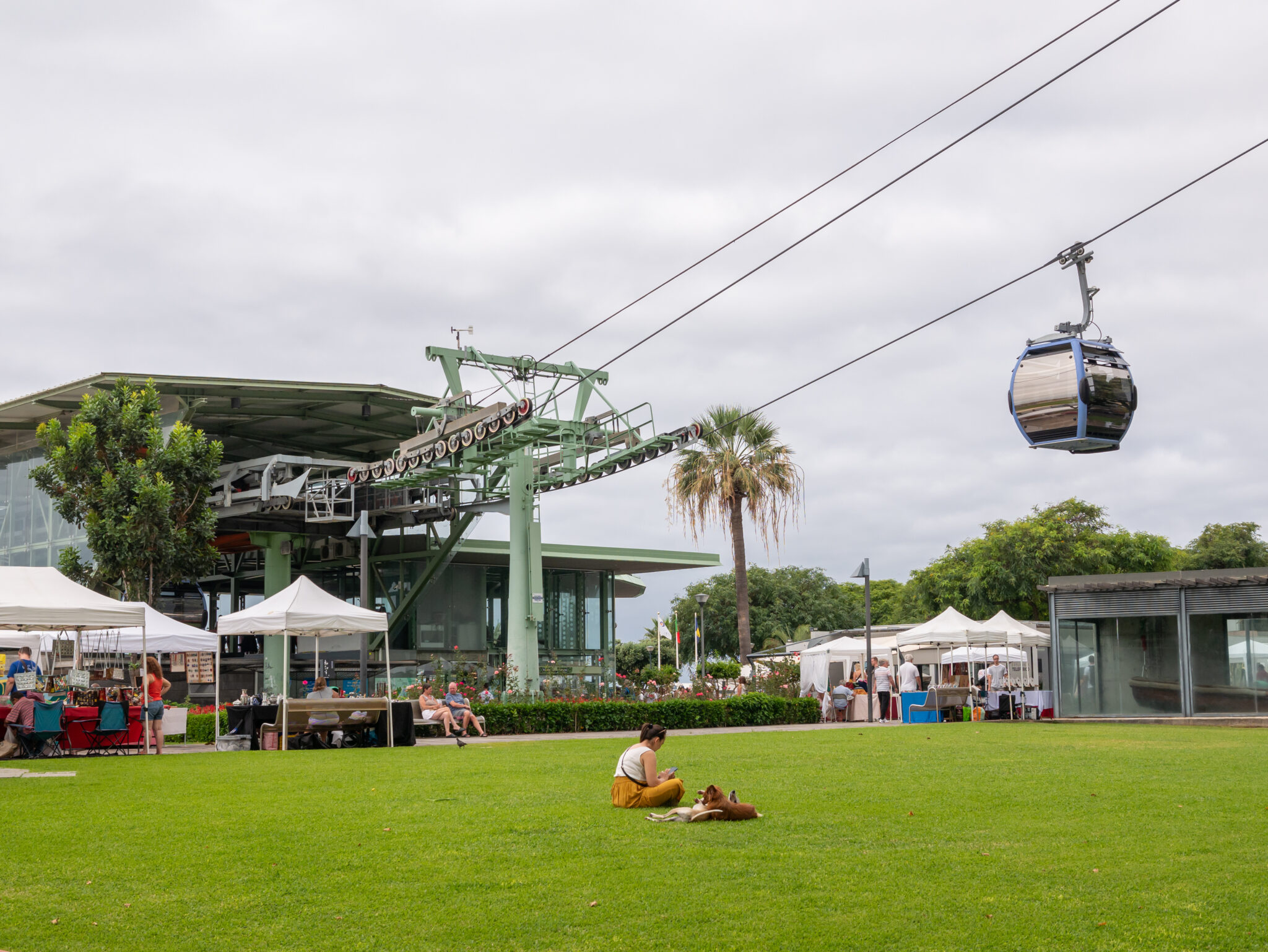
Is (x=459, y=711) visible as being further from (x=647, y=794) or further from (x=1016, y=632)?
(x=647, y=794)

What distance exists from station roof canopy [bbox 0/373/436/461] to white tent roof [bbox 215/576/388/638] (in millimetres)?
12725

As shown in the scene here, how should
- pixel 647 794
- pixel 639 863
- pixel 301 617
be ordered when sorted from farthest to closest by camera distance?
pixel 301 617 → pixel 647 794 → pixel 639 863

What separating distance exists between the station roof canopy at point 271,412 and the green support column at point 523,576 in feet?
15.1

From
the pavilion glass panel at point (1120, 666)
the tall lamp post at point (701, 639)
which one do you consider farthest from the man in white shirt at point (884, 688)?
the tall lamp post at point (701, 639)

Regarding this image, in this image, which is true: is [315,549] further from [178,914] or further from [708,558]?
[178,914]

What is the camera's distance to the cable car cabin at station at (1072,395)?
32.1ft

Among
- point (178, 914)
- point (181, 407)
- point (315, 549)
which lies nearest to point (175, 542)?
point (181, 407)

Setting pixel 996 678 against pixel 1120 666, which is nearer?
pixel 1120 666

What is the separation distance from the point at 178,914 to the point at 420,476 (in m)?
26.2

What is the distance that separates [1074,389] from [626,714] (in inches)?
707

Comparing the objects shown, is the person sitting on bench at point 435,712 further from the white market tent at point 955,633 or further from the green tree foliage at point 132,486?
the white market tent at point 955,633

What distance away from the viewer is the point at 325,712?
2084cm

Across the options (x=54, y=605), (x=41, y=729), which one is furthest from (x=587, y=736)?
(x=54, y=605)

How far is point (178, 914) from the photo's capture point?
6.16 meters
